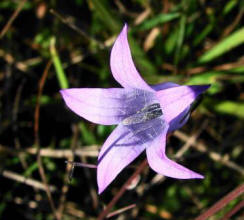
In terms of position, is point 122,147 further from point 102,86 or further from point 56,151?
point 102,86

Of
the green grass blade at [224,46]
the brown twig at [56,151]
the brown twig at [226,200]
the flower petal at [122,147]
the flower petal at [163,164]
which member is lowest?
the brown twig at [56,151]

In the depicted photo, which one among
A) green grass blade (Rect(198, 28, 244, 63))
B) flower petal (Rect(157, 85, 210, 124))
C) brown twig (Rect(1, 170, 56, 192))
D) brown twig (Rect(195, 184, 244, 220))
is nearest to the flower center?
flower petal (Rect(157, 85, 210, 124))

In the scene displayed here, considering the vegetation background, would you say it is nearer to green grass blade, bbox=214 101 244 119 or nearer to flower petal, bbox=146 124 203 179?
green grass blade, bbox=214 101 244 119

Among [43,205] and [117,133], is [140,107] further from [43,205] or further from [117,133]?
[43,205]

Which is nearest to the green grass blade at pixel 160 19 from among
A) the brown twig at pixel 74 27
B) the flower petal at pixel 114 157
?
the brown twig at pixel 74 27

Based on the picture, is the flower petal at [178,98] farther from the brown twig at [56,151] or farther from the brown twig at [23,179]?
the brown twig at [23,179]

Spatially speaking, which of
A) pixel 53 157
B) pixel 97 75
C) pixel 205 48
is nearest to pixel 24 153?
pixel 53 157
